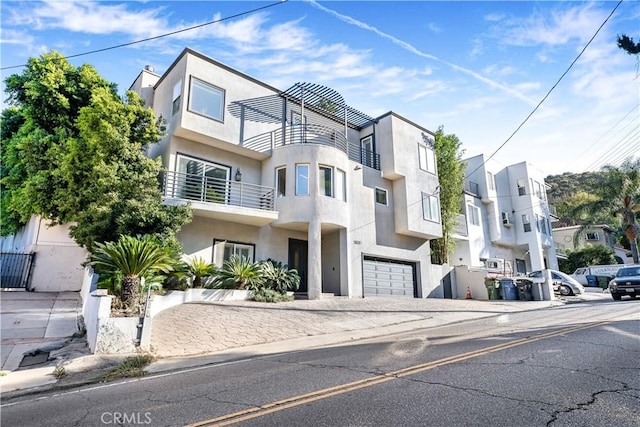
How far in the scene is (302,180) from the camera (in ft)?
55.5

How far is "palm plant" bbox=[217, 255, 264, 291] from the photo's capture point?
45.9 feet

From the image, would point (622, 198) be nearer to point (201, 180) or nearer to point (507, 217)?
point (507, 217)

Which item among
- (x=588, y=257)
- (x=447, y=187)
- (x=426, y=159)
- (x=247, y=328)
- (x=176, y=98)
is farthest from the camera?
(x=588, y=257)

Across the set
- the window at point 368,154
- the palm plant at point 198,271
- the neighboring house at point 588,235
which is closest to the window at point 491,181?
the window at point 368,154

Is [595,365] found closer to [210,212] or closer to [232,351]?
[232,351]

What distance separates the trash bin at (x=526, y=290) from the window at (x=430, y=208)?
19.2 feet

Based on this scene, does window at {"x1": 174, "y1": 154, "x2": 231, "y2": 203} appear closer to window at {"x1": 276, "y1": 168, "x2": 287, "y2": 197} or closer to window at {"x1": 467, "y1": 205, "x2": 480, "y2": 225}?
window at {"x1": 276, "y1": 168, "x2": 287, "y2": 197}

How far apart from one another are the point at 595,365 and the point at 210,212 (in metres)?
12.9

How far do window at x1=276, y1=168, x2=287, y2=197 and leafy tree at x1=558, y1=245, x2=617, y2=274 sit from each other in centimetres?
3763

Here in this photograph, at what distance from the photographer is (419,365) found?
5805mm

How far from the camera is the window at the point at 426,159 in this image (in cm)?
2252

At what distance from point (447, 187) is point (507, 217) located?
12.5 metres

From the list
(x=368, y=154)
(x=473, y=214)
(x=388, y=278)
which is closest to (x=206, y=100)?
(x=368, y=154)

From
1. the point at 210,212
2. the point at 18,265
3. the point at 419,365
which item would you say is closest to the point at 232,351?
the point at 419,365
